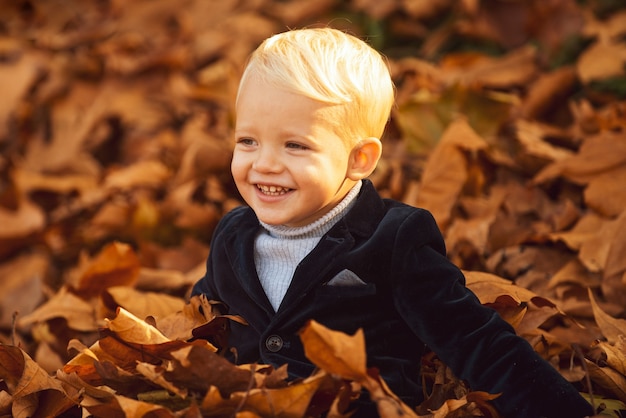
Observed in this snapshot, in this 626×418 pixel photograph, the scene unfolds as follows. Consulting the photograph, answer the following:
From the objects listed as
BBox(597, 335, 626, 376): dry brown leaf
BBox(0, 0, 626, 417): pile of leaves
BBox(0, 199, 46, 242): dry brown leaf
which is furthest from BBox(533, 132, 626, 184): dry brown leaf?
BBox(0, 199, 46, 242): dry brown leaf

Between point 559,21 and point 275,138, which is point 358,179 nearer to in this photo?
point 275,138

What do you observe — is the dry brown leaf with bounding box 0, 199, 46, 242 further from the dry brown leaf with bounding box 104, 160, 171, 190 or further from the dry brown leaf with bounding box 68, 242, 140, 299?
the dry brown leaf with bounding box 68, 242, 140, 299

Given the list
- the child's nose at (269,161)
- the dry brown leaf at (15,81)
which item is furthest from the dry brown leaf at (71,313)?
the dry brown leaf at (15,81)

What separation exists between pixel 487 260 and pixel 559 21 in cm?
147

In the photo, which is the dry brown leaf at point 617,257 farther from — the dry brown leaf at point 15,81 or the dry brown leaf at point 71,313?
the dry brown leaf at point 15,81

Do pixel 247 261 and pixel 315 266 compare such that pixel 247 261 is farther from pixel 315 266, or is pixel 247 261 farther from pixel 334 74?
pixel 334 74

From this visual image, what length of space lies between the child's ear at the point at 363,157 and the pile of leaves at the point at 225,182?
1.28 feet

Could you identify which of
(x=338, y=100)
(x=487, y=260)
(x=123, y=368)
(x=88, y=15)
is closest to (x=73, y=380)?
(x=123, y=368)

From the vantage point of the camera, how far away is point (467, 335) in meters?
1.59

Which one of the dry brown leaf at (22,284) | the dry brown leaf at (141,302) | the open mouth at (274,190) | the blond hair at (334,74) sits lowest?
the dry brown leaf at (22,284)

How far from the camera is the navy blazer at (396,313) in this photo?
1558 mm

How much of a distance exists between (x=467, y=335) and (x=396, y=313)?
0.16 m

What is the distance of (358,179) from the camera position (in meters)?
1.72

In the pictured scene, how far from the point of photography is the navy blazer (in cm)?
156
